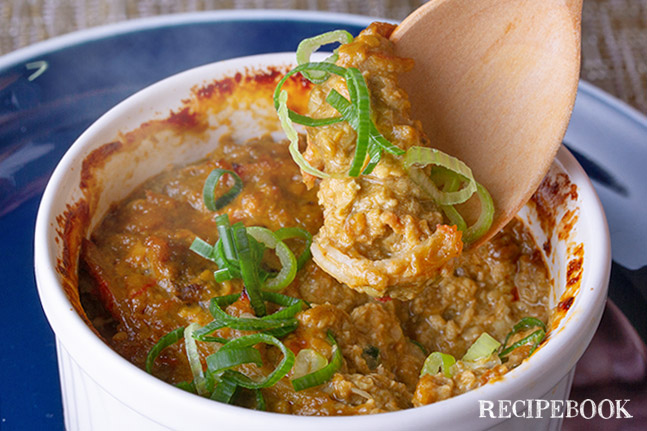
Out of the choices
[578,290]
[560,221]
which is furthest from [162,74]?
[578,290]

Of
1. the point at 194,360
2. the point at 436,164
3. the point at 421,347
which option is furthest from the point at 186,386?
the point at 436,164

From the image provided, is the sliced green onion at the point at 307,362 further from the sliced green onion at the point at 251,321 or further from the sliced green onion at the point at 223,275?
the sliced green onion at the point at 223,275

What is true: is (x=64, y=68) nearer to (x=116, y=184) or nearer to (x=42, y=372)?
(x=116, y=184)

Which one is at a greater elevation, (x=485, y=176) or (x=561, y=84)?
(x=561, y=84)

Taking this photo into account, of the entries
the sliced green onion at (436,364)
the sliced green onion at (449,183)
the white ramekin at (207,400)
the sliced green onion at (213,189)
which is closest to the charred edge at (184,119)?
the white ramekin at (207,400)

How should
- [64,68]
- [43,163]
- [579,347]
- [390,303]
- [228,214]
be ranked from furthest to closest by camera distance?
[64,68] → [43,163] → [228,214] → [390,303] → [579,347]

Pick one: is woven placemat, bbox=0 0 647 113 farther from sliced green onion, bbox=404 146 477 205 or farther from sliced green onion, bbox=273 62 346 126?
sliced green onion, bbox=273 62 346 126
